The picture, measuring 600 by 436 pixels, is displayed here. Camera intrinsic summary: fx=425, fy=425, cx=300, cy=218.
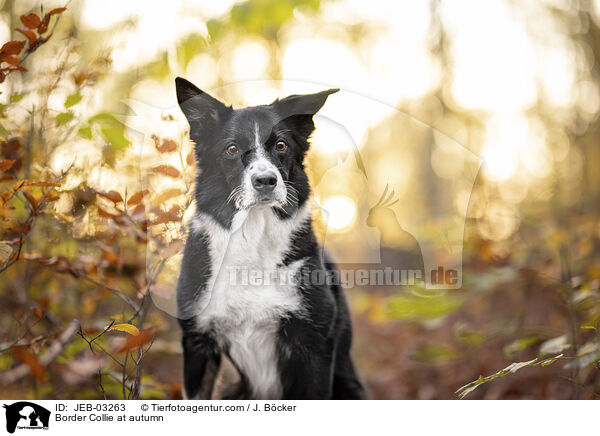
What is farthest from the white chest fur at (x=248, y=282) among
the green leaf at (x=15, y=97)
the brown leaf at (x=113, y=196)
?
the green leaf at (x=15, y=97)

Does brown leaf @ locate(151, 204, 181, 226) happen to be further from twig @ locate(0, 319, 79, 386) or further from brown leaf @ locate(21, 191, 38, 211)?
twig @ locate(0, 319, 79, 386)

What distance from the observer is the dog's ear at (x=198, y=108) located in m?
1.88

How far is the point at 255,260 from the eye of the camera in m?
2.21

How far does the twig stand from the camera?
2.45 metres

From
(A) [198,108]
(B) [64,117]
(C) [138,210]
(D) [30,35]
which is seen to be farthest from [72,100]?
(A) [198,108]

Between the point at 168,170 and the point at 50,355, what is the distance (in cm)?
137

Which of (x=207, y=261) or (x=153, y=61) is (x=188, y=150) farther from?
(x=153, y=61)

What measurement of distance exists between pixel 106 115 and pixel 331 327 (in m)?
1.74

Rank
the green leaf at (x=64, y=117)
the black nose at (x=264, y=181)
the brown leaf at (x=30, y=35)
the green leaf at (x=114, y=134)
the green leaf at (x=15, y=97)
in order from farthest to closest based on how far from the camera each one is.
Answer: the green leaf at (x=64, y=117) < the green leaf at (x=114, y=134) < the green leaf at (x=15, y=97) < the brown leaf at (x=30, y=35) < the black nose at (x=264, y=181)

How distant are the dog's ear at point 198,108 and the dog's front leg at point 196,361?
45.1 inches
